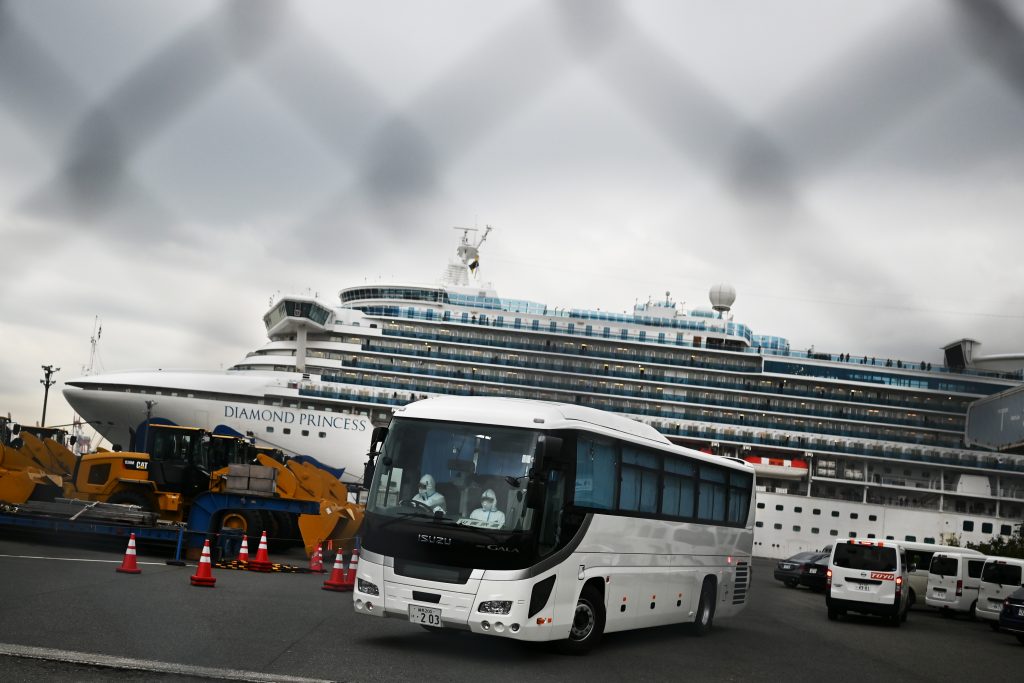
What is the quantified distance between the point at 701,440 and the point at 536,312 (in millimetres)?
11254

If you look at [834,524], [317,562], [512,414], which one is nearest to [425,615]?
[512,414]

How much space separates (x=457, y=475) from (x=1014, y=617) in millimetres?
10779

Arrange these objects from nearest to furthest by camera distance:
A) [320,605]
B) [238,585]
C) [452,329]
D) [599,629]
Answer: [599,629] → [320,605] → [238,585] → [452,329]

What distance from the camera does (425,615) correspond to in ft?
28.8

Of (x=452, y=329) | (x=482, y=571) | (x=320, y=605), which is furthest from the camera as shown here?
(x=452, y=329)

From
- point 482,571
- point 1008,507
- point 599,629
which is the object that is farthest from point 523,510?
point 1008,507

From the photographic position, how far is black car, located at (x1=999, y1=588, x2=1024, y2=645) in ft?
50.2

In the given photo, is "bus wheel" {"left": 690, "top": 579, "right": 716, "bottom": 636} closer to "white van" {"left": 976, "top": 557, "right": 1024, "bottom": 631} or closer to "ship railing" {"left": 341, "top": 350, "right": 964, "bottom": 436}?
"white van" {"left": 976, "top": 557, "right": 1024, "bottom": 631}

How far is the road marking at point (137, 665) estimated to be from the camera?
6.77 meters

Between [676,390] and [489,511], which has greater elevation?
[676,390]

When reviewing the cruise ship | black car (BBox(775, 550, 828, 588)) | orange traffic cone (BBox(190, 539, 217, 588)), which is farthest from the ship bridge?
orange traffic cone (BBox(190, 539, 217, 588))

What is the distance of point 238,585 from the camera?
517 inches

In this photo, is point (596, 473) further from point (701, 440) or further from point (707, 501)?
point (701, 440)

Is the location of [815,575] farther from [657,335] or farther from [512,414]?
[657,335]
